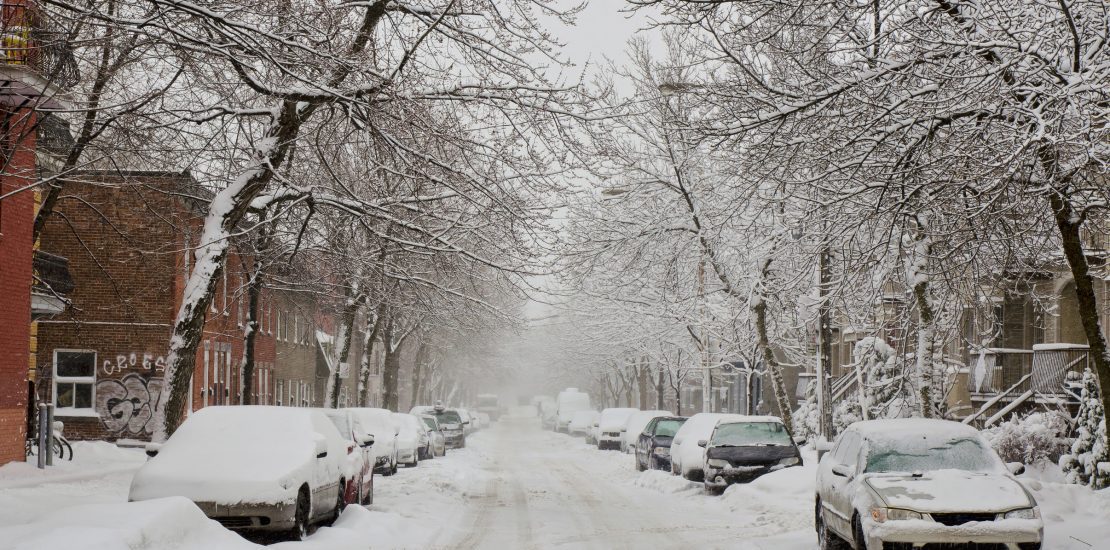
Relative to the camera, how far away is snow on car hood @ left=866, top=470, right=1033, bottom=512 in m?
11.2

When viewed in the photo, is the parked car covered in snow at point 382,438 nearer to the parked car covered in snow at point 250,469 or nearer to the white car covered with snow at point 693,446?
the white car covered with snow at point 693,446

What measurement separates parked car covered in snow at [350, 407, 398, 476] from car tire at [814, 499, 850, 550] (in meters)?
13.7

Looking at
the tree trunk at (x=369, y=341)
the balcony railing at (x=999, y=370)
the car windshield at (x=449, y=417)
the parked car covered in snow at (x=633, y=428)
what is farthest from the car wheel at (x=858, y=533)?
the car windshield at (x=449, y=417)

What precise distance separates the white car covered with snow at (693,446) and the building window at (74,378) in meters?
17.0

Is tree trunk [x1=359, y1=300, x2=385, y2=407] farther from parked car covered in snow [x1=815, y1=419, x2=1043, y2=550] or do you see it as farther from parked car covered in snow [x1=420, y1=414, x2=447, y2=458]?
parked car covered in snow [x1=815, y1=419, x2=1043, y2=550]

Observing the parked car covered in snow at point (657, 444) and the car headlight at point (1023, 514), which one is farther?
the parked car covered in snow at point (657, 444)

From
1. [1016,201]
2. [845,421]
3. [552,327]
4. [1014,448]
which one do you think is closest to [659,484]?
[1014,448]

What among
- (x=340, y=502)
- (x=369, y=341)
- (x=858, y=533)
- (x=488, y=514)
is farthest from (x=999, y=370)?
(x=858, y=533)

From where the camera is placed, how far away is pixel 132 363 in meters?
33.8

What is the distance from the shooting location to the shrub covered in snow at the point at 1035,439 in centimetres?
2261

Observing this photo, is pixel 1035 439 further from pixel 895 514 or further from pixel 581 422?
pixel 581 422

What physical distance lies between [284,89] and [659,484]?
1423 cm

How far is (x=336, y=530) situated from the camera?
14.2 meters

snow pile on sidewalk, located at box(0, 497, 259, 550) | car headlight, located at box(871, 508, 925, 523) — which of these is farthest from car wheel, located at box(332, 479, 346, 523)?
car headlight, located at box(871, 508, 925, 523)
